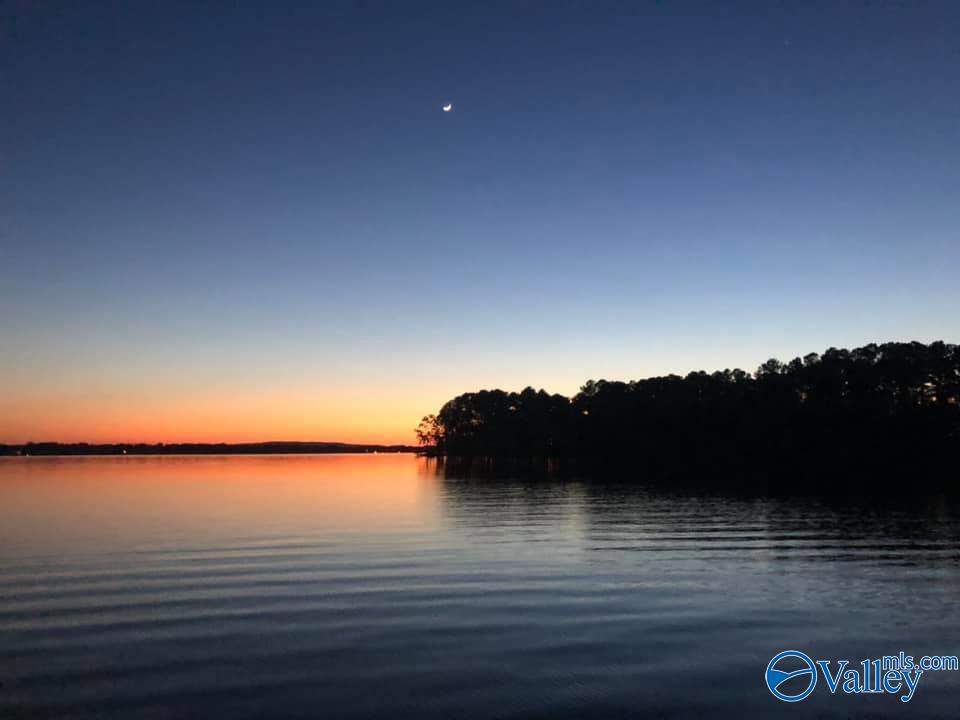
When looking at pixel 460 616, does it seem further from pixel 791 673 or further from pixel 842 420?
pixel 842 420

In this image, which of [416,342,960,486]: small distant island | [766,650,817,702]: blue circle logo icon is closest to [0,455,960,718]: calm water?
→ [766,650,817,702]: blue circle logo icon

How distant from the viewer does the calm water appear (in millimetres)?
14883

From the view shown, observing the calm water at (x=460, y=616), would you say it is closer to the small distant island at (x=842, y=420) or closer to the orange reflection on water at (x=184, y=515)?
the orange reflection on water at (x=184, y=515)

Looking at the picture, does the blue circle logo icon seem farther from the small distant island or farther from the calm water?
the small distant island

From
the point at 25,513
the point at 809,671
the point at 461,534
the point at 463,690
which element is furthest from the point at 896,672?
the point at 25,513

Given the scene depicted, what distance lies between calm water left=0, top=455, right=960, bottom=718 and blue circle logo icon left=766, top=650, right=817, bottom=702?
0.30m

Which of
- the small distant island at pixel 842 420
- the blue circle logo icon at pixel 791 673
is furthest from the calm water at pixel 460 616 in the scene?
the small distant island at pixel 842 420

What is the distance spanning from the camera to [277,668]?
1683 centimetres

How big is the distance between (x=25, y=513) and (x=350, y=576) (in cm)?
4227

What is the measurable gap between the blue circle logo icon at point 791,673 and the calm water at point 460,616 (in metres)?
0.30

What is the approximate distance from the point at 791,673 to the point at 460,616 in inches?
385

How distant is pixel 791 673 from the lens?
16.6 meters

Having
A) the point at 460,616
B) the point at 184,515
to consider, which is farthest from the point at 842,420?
the point at 460,616

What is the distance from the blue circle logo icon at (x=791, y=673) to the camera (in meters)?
15.3
